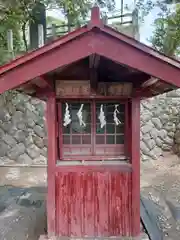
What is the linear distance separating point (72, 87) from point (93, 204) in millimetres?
1270

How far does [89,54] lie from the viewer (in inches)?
85.4

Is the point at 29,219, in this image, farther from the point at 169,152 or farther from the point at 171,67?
the point at 169,152

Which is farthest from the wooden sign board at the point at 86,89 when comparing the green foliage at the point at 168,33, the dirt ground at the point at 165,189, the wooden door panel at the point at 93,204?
the green foliage at the point at 168,33

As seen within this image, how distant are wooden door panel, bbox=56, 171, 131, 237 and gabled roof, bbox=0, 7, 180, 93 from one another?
1238 millimetres

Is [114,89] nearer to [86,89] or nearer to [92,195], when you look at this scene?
[86,89]

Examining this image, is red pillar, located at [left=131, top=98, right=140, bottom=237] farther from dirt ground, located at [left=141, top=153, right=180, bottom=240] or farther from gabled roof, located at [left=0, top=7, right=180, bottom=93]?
gabled roof, located at [left=0, top=7, right=180, bottom=93]

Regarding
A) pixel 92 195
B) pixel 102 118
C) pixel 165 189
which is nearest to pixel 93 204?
pixel 92 195

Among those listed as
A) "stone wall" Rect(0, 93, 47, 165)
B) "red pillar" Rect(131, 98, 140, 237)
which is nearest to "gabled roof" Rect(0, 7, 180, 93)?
"red pillar" Rect(131, 98, 140, 237)

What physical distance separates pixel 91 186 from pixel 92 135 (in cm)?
55

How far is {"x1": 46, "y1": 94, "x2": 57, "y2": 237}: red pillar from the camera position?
296 cm

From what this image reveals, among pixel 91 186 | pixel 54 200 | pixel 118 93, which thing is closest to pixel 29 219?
pixel 54 200

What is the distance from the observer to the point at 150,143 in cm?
786

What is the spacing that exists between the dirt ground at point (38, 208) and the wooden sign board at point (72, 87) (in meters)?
1.65

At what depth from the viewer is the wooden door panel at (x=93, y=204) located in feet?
9.89
